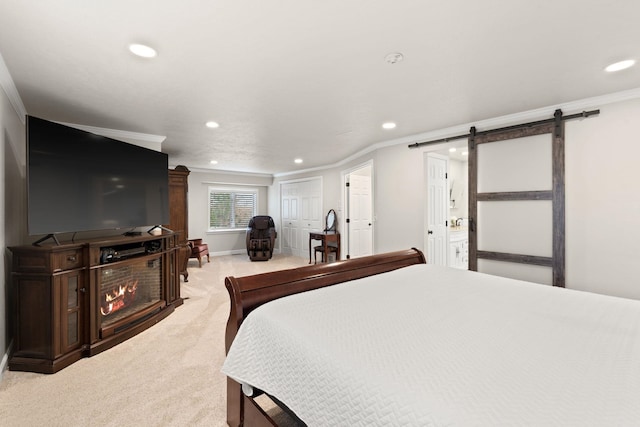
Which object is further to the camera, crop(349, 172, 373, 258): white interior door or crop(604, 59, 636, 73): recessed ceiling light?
crop(349, 172, 373, 258): white interior door

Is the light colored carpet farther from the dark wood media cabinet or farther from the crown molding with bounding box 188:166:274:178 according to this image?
the crown molding with bounding box 188:166:274:178

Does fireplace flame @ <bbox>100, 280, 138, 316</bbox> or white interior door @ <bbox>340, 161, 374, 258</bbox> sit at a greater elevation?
white interior door @ <bbox>340, 161, 374, 258</bbox>

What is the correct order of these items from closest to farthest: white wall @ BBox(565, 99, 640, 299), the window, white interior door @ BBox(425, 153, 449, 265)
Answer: white wall @ BBox(565, 99, 640, 299), white interior door @ BBox(425, 153, 449, 265), the window

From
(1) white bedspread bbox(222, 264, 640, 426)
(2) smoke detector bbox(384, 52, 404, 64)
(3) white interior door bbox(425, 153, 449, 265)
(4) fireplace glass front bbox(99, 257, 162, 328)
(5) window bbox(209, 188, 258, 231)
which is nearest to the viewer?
(1) white bedspread bbox(222, 264, 640, 426)

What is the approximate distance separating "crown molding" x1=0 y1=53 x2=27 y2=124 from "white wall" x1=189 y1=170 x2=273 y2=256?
421 centimetres

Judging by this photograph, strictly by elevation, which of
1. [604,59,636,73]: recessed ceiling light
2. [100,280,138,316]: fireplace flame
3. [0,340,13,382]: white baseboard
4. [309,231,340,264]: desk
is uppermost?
[604,59,636,73]: recessed ceiling light

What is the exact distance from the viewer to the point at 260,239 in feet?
22.2

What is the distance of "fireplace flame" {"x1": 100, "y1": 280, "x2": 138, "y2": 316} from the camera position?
267 cm

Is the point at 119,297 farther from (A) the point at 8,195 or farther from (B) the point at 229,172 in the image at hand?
(B) the point at 229,172

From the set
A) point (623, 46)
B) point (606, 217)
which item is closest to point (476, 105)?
point (623, 46)

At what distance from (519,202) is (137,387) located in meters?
3.96

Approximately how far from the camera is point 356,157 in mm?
5344

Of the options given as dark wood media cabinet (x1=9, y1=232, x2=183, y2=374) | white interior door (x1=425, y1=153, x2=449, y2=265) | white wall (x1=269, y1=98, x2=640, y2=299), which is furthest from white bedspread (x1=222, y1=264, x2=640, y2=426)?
white interior door (x1=425, y1=153, x2=449, y2=265)

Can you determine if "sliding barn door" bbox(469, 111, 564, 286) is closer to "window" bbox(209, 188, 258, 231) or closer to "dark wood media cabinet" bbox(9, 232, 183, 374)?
"dark wood media cabinet" bbox(9, 232, 183, 374)
